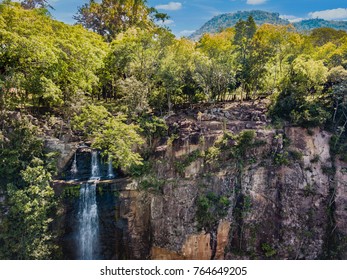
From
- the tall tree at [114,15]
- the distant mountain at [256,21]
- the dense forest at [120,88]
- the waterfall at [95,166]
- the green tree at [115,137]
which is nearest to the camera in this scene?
the dense forest at [120,88]

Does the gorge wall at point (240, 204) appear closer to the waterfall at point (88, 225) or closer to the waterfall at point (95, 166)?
the waterfall at point (88, 225)

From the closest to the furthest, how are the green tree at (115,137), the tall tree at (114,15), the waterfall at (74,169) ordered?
1. the green tree at (115,137)
2. the waterfall at (74,169)
3. the tall tree at (114,15)

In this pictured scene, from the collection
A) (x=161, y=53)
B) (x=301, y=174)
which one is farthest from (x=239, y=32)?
(x=301, y=174)

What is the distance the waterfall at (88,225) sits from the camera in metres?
17.4

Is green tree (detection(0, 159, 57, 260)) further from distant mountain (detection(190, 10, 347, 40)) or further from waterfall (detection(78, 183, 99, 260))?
distant mountain (detection(190, 10, 347, 40))

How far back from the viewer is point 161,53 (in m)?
21.1

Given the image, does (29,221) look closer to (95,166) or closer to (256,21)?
(95,166)

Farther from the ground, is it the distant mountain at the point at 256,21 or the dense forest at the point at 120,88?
the distant mountain at the point at 256,21

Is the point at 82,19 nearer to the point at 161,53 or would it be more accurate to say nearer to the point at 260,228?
the point at 161,53

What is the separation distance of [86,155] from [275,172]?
42.7ft

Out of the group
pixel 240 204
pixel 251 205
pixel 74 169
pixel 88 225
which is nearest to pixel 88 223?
pixel 88 225

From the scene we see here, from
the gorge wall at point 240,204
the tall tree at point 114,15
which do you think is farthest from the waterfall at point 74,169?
the tall tree at point 114,15

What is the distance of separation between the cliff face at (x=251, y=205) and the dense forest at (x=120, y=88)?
2.26 m

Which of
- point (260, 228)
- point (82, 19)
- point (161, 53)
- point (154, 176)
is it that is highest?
point (82, 19)
